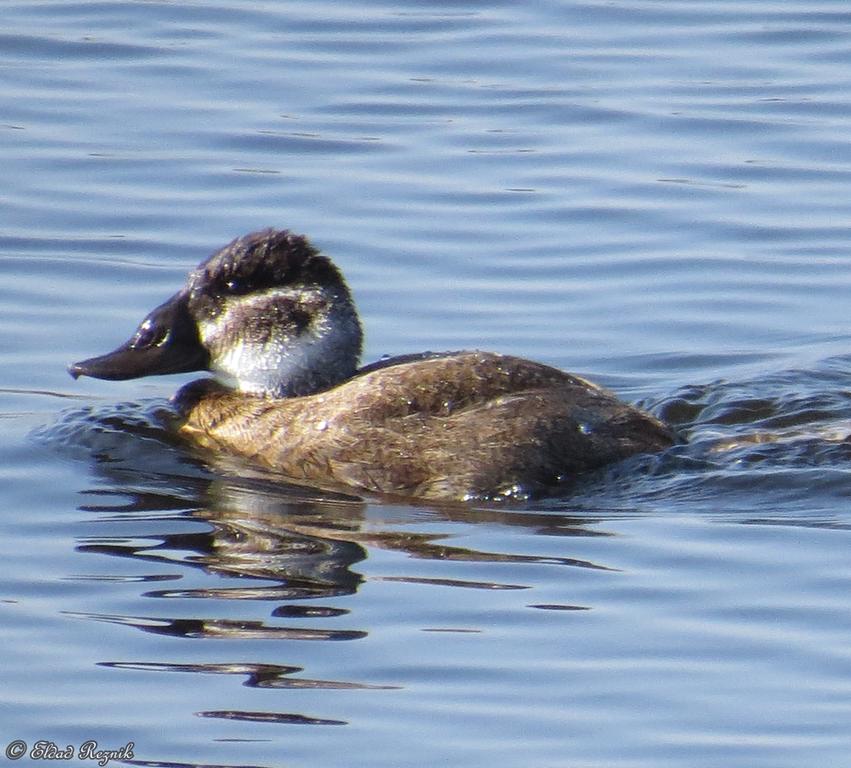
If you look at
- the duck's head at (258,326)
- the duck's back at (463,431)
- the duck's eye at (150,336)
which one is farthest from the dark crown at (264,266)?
the duck's back at (463,431)

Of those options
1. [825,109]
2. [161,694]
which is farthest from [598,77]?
[161,694]

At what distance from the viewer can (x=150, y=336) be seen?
987cm

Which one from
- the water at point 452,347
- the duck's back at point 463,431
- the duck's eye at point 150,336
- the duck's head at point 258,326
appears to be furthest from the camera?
the duck's eye at point 150,336

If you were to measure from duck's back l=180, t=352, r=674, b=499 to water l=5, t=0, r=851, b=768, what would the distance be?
17cm

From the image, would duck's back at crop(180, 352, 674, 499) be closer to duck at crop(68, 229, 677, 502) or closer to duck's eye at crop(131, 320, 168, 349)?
duck at crop(68, 229, 677, 502)

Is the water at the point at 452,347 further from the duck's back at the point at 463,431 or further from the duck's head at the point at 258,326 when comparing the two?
the duck's head at the point at 258,326

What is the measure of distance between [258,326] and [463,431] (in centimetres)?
136

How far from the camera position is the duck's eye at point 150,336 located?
9.85 metres

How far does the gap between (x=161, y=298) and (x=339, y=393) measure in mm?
2539

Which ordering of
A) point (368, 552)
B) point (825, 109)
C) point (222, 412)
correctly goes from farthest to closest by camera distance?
point (825, 109) → point (222, 412) → point (368, 552)

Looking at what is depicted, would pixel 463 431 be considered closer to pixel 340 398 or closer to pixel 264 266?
pixel 340 398

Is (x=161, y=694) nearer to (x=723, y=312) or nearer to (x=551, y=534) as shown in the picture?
(x=551, y=534)

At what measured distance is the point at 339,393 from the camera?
30.1 feet

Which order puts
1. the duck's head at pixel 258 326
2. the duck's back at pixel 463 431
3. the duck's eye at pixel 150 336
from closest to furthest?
1. the duck's back at pixel 463 431
2. the duck's head at pixel 258 326
3. the duck's eye at pixel 150 336
